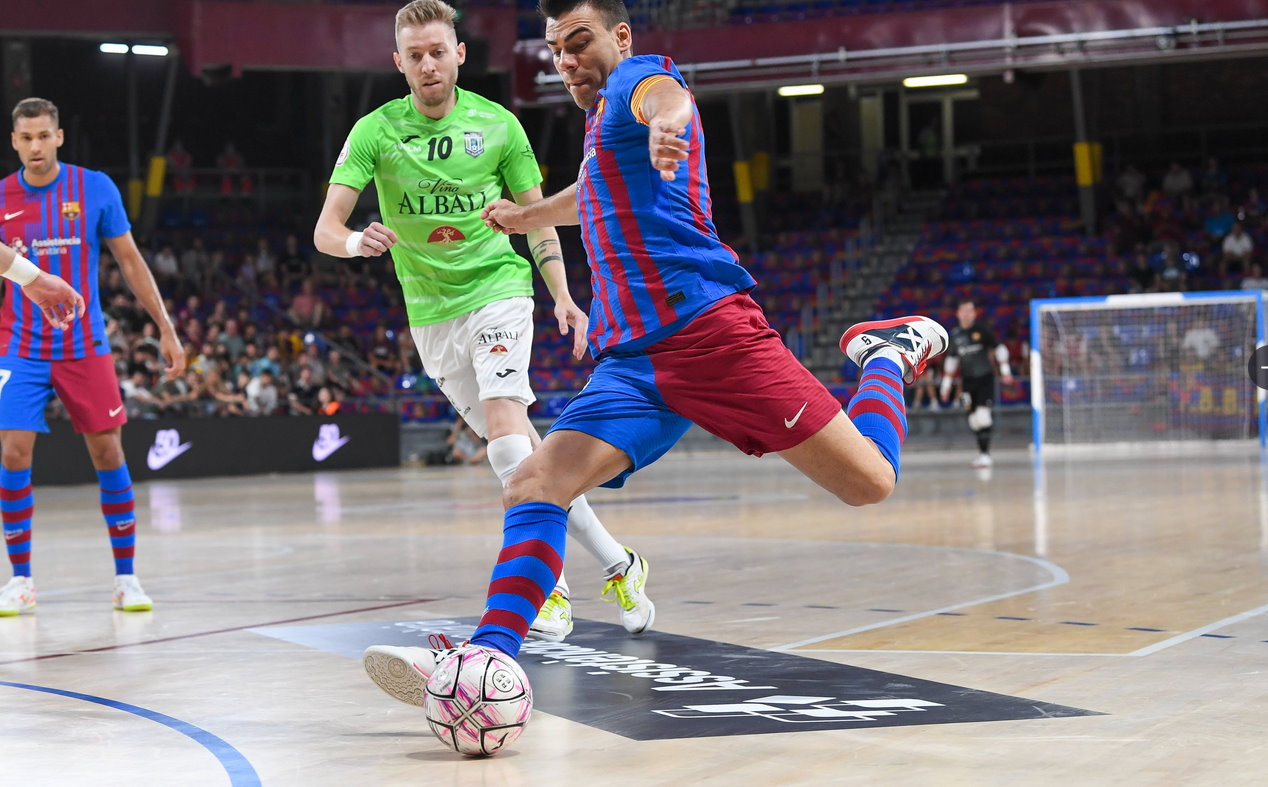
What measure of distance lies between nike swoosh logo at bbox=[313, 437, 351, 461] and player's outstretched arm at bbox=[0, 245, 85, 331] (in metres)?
15.6

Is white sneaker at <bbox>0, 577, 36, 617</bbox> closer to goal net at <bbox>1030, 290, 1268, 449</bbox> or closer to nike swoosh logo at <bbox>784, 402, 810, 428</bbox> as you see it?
nike swoosh logo at <bbox>784, 402, 810, 428</bbox>

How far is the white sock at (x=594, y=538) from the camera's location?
5.31m

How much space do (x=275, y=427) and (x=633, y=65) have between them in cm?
1799

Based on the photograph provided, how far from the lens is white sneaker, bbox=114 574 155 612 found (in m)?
6.25

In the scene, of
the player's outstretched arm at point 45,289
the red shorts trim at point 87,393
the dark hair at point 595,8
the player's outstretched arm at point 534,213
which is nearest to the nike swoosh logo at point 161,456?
the red shorts trim at point 87,393

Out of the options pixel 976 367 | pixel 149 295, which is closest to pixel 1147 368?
pixel 976 367

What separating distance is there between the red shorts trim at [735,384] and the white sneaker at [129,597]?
335cm

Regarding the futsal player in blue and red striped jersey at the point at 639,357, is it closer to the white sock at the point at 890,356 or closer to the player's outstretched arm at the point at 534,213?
the player's outstretched arm at the point at 534,213

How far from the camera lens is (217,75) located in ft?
84.0

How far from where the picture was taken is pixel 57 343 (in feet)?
20.7

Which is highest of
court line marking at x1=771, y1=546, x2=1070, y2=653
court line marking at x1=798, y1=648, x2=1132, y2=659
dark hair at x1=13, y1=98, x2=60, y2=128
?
dark hair at x1=13, y1=98, x2=60, y2=128

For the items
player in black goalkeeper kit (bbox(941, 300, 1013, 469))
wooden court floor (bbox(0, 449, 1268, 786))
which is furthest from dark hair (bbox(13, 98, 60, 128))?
player in black goalkeeper kit (bbox(941, 300, 1013, 469))

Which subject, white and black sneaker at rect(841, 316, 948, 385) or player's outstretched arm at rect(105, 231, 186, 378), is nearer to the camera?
white and black sneaker at rect(841, 316, 948, 385)

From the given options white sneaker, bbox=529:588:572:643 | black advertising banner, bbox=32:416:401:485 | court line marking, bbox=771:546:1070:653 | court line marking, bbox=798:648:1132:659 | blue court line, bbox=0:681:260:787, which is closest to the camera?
blue court line, bbox=0:681:260:787
